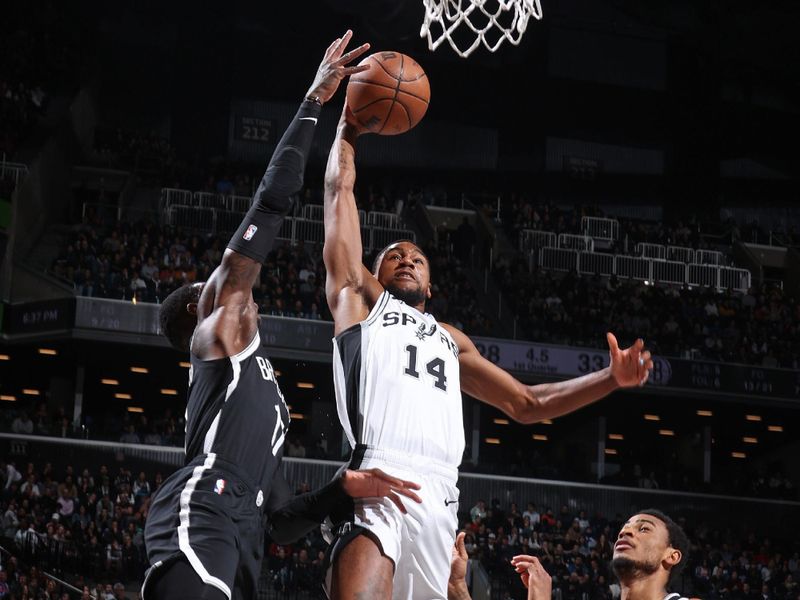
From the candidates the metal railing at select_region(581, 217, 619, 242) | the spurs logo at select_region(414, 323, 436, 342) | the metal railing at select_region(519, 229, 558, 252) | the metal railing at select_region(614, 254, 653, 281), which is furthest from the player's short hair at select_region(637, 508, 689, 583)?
the metal railing at select_region(581, 217, 619, 242)

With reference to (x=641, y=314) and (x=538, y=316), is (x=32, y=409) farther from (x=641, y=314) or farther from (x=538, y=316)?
(x=641, y=314)

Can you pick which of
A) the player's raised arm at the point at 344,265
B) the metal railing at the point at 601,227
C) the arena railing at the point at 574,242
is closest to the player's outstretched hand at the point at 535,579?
the player's raised arm at the point at 344,265

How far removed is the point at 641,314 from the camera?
2605 centimetres

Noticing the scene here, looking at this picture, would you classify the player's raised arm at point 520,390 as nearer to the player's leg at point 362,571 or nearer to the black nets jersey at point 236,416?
the player's leg at point 362,571

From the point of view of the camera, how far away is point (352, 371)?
4.69 metres

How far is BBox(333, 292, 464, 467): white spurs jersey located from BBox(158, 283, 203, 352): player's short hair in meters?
0.63

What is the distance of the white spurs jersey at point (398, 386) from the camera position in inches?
179

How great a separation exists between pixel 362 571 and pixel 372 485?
0.33 m

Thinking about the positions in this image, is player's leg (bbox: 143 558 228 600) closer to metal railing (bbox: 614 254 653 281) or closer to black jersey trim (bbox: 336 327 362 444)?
black jersey trim (bbox: 336 327 362 444)

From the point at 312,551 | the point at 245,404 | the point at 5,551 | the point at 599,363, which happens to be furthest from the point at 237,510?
the point at 599,363

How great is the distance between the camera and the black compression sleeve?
4164 millimetres

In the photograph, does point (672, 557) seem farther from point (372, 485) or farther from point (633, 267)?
point (633, 267)

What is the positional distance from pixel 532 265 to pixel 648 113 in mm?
9078

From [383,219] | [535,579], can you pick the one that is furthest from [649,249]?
[535,579]
